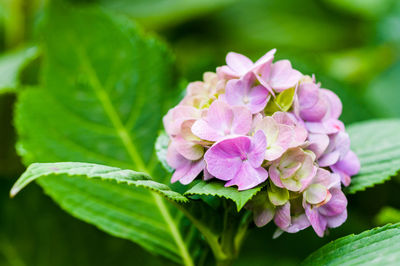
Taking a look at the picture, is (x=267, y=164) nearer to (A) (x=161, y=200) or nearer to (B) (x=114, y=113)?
(A) (x=161, y=200)

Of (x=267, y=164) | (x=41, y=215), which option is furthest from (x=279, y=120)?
(x=41, y=215)

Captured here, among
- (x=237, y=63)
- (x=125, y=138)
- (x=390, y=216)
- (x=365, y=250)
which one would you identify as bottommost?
(x=390, y=216)

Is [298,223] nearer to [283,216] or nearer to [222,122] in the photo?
[283,216]

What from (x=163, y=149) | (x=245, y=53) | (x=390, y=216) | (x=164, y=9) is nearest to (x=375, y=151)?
(x=390, y=216)

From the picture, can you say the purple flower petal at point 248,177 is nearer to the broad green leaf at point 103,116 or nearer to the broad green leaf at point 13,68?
the broad green leaf at point 103,116

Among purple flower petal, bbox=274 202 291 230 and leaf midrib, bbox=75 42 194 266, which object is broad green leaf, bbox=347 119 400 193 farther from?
leaf midrib, bbox=75 42 194 266

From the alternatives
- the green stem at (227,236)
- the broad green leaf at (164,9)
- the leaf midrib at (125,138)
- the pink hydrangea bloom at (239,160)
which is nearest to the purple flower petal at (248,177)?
the pink hydrangea bloom at (239,160)
